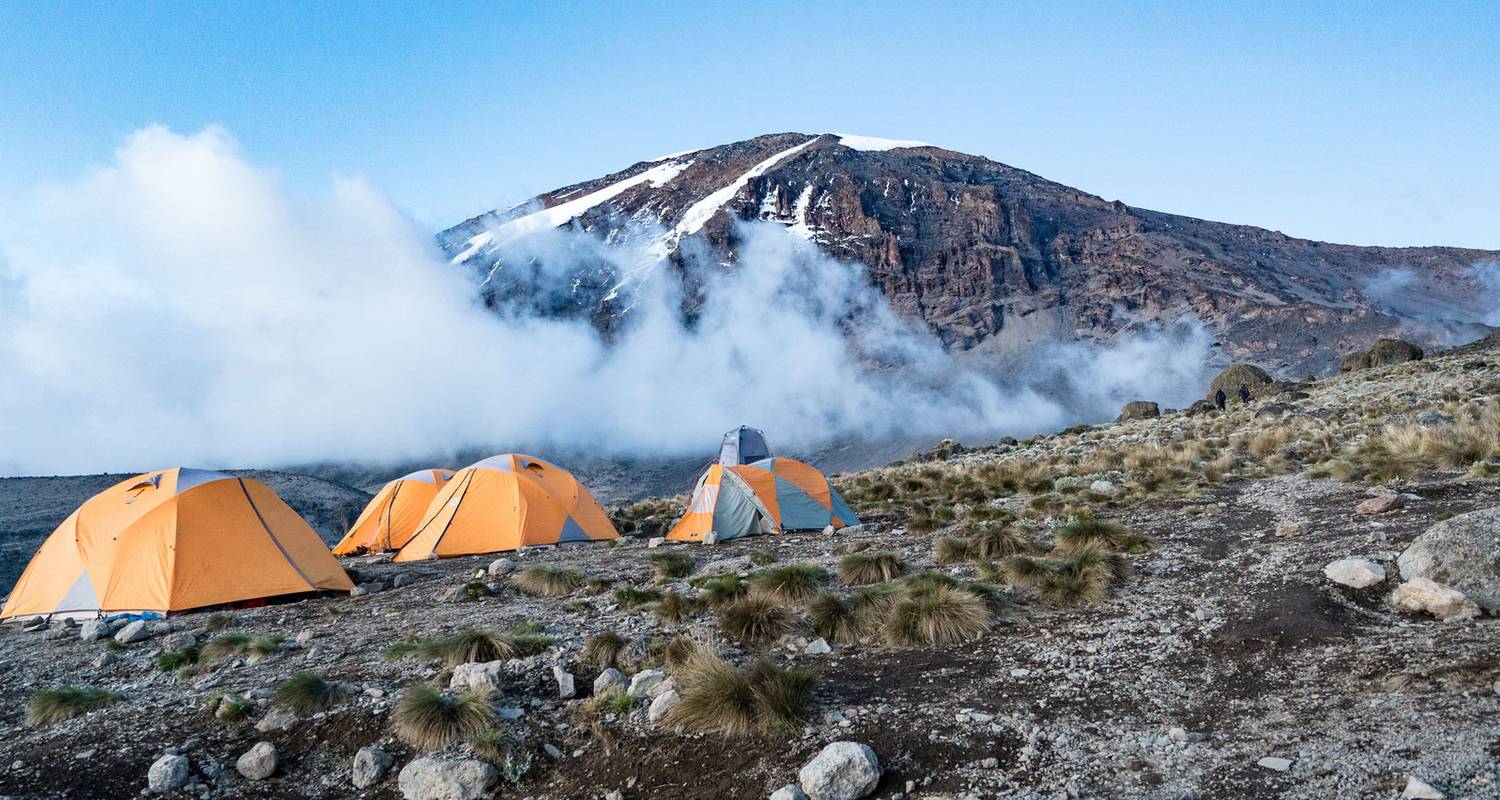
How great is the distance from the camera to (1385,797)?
405cm

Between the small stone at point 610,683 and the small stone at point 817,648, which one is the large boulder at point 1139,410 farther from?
the small stone at point 610,683

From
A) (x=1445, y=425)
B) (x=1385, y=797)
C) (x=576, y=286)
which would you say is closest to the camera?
(x=1385, y=797)

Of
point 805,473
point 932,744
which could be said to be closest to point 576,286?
point 805,473

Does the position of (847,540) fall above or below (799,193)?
below

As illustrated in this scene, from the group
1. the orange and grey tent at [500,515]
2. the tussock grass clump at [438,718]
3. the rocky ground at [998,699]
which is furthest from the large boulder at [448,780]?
the orange and grey tent at [500,515]

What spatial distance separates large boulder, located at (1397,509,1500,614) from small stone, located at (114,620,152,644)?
13.7 meters

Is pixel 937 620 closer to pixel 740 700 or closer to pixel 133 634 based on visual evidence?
pixel 740 700

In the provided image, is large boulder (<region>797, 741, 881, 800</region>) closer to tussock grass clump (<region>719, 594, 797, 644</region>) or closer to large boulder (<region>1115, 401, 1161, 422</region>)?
tussock grass clump (<region>719, 594, 797, 644</region>)

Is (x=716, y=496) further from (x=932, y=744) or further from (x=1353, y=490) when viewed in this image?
(x=932, y=744)

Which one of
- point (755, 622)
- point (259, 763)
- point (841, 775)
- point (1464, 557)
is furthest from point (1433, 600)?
point (259, 763)

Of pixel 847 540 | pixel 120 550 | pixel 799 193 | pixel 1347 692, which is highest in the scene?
pixel 799 193

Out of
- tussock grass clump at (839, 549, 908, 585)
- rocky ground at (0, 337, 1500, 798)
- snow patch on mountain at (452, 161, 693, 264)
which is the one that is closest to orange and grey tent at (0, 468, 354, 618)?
rocky ground at (0, 337, 1500, 798)

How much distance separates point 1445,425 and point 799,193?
166 metres

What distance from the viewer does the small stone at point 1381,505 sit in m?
10.4
